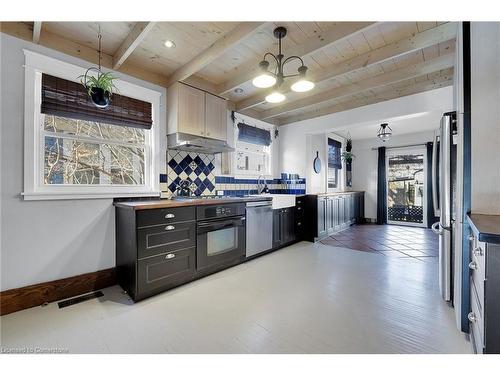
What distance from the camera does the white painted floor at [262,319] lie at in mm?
1570

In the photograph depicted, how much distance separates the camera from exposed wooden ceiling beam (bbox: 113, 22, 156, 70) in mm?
1992

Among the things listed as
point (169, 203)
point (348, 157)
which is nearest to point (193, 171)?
point (169, 203)

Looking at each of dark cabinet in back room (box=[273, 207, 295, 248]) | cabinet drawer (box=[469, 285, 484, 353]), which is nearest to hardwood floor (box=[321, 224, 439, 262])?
dark cabinet in back room (box=[273, 207, 295, 248])

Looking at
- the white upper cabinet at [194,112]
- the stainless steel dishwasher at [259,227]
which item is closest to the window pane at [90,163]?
the white upper cabinet at [194,112]

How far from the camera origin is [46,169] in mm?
2285

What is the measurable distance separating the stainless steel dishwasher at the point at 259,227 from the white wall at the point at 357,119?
1655 millimetres

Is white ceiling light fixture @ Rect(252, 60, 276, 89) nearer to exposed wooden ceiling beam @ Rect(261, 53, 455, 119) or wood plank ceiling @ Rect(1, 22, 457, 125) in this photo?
wood plank ceiling @ Rect(1, 22, 457, 125)

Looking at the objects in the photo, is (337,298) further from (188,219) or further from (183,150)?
(183,150)

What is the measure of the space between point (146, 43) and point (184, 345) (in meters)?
2.81

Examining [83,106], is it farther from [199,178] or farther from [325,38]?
[325,38]

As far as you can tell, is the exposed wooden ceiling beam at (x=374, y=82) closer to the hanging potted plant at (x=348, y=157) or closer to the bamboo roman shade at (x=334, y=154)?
the bamboo roman shade at (x=334, y=154)

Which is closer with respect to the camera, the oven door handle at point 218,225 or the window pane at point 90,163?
the window pane at point 90,163

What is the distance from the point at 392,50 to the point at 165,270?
10.9 ft
